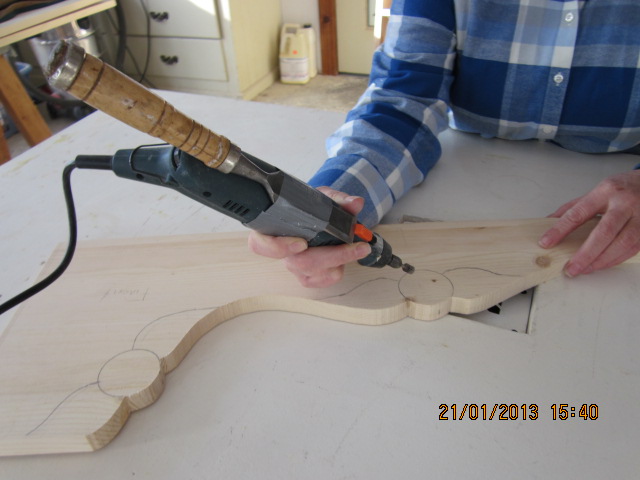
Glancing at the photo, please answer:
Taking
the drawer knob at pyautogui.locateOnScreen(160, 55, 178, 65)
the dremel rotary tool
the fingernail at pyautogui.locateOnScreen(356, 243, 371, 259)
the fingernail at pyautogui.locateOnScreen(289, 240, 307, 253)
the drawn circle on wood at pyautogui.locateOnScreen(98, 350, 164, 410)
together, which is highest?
the dremel rotary tool

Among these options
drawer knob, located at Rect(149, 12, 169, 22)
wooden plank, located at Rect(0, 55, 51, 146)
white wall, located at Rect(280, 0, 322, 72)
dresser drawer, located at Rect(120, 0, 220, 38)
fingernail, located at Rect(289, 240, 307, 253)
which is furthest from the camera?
white wall, located at Rect(280, 0, 322, 72)

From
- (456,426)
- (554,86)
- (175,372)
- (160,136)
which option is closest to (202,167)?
(160,136)

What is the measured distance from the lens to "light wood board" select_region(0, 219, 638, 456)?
1.97 feet

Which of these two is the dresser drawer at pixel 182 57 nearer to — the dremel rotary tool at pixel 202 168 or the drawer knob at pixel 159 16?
the drawer knob at pixel 159 16

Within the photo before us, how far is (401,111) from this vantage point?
981 millimetres

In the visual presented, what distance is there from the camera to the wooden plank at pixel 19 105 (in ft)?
6.91

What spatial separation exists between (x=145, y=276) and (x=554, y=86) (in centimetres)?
87

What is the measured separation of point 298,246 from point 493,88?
64cm

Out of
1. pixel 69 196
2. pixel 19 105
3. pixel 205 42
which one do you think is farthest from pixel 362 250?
pixel 205 42

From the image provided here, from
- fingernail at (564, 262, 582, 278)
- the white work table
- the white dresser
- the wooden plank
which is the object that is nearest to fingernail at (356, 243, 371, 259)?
the white work table

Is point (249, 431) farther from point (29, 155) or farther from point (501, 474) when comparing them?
point (29, 155)

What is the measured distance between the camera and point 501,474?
52 centimetres

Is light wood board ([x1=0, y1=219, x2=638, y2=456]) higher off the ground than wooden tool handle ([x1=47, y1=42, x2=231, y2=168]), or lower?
lower

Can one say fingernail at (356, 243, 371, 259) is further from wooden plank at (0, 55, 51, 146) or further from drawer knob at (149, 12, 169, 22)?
drawer knob at (149, 12, 169, 22)
